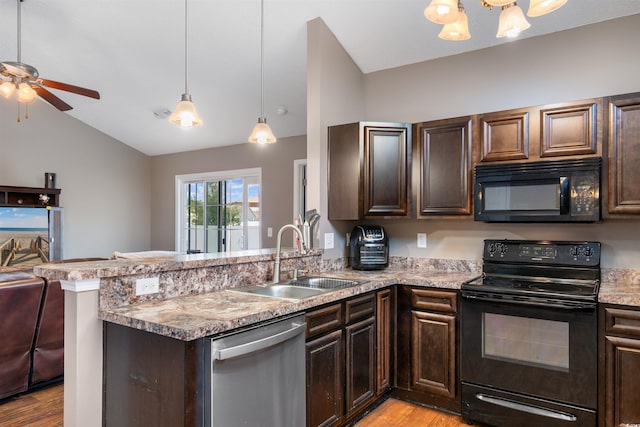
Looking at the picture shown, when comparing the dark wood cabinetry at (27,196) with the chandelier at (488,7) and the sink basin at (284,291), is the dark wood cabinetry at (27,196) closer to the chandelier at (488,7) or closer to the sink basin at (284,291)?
the sink basin at (284,291)

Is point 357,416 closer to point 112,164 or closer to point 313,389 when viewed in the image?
point 313,389

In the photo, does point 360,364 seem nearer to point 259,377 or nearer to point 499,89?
point 259,377

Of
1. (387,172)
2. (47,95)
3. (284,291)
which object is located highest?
(47,95)

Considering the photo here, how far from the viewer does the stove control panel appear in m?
2.67

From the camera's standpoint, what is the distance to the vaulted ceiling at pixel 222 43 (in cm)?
302

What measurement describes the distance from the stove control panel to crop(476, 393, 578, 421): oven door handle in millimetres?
945

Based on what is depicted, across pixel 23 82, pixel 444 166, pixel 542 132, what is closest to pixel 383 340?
pixel 444 166

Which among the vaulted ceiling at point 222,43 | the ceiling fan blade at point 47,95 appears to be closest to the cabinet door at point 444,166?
the vaulted ceiling at point 222,43

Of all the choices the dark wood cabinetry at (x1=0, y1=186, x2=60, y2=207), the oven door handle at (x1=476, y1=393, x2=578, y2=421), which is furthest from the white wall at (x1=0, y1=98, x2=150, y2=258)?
the oven door handle at (x1=476, y1=393, x2=578, y2=421)

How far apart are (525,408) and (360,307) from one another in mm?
1125

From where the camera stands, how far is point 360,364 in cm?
253

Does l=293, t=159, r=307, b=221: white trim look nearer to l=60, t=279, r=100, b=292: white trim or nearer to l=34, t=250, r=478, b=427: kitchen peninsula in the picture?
l=34, t=250, r=478, b=427: kitchen peninsula

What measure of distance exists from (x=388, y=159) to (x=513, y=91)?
3.48 ft

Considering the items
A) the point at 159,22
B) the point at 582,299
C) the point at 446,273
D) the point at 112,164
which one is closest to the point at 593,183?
the point at 582,299
